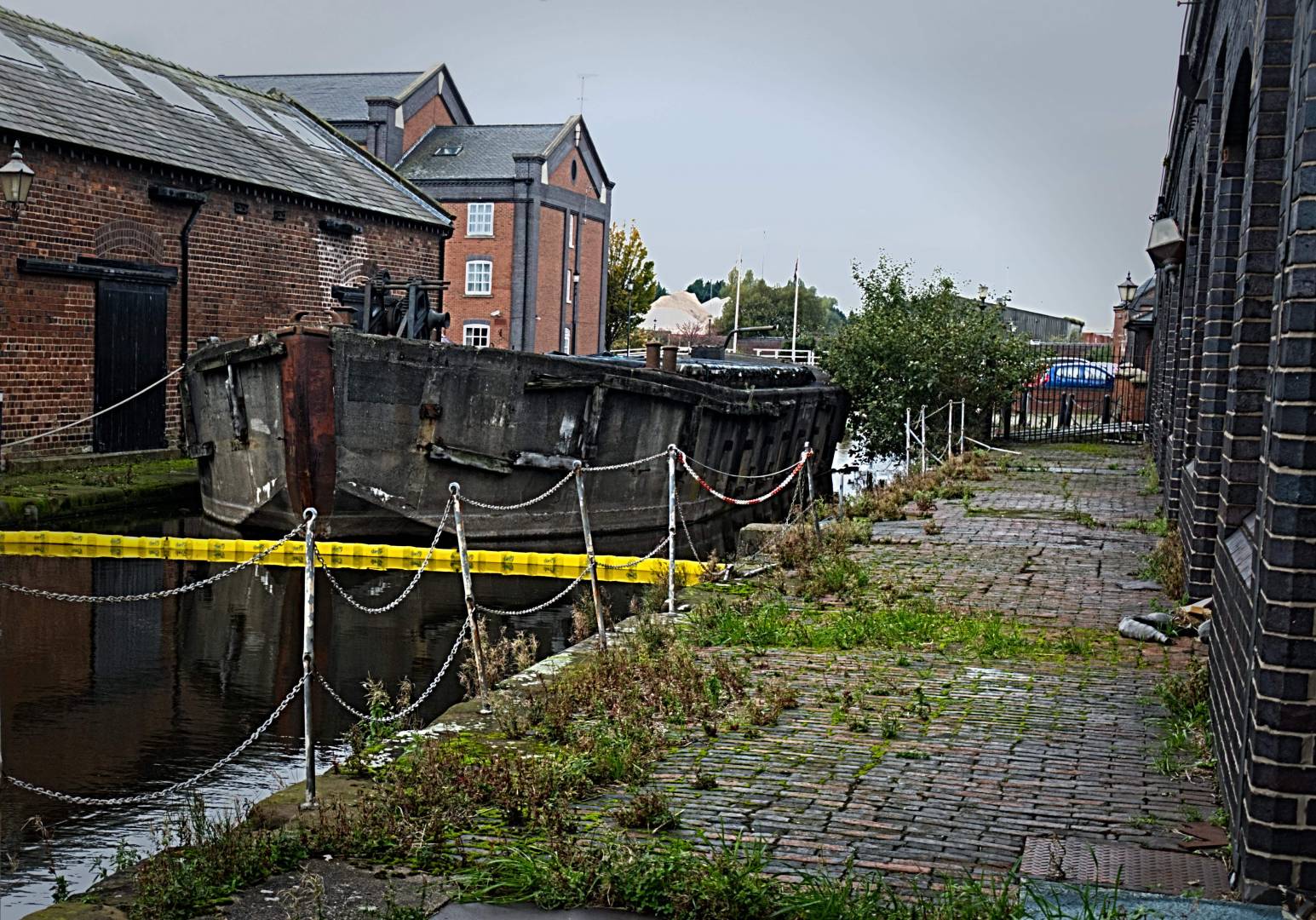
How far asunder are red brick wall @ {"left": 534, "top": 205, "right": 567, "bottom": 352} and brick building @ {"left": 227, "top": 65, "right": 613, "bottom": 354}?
0.04 metres

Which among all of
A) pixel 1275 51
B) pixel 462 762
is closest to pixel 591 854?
pixel 462 762

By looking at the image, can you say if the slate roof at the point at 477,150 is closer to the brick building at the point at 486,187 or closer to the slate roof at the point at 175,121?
the brick building at the point at 486,187

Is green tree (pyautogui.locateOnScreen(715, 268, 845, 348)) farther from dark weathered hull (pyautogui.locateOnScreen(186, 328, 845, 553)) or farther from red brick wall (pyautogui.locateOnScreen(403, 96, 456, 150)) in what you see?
dark weathered hull (pyautogui.locateOnScreen(186, 328, 845, 553))

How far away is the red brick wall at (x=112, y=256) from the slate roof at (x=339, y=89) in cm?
2372

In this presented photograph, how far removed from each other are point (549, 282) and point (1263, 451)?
47.6m

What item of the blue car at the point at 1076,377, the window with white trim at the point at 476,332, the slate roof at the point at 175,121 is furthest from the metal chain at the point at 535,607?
the window with white trim at the point at 476,332

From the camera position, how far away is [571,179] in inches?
2109

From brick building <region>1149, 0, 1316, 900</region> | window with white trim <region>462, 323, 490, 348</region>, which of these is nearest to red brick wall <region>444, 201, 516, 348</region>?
window with white trim <region>462, 323, 490, 348</region>

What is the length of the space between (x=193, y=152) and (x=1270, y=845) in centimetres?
2317

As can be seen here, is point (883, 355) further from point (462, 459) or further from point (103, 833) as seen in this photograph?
point (103, 833)

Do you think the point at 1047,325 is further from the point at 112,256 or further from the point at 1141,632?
the point at 1141,632

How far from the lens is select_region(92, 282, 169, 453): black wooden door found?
2189 centimetres

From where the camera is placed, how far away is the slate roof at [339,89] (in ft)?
166

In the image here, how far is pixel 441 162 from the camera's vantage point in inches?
1992
